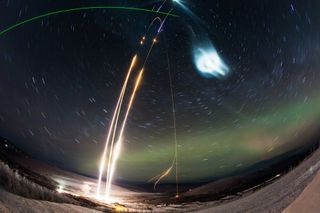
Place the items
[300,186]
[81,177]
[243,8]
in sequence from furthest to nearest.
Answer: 1. [300,186]
2. [243,8]
3. [81,177]

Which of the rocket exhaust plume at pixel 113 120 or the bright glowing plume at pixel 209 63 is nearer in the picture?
the rocket exhaust plume at pixel 113 120

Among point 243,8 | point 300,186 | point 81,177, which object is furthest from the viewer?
point 300,186

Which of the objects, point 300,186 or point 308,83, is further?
point 300,186

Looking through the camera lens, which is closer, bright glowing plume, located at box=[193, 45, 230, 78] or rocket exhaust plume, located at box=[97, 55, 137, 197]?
rocket exhaust plume, located at box=[97, 55, 137, 197]

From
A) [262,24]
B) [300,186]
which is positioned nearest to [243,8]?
[262,24]

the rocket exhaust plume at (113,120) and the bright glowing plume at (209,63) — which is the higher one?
the bright glowing plume at (209,63)

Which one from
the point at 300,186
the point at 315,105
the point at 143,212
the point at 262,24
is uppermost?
the point at 262,24

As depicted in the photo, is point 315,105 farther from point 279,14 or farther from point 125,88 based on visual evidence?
point 125,88

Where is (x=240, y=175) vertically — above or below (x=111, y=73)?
below

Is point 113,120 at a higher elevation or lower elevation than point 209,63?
lower

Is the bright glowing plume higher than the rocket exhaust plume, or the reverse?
the bright glowing plume
